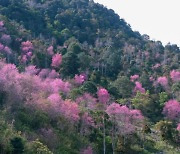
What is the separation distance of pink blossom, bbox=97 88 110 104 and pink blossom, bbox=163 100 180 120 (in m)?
Answer: 7.62

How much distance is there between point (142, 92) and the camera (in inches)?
1927

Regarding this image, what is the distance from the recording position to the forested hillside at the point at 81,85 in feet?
96.6

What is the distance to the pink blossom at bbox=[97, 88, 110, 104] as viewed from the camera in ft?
142

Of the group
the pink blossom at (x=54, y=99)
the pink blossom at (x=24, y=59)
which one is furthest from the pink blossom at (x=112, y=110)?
the pink blossom at (x=24, y=59)

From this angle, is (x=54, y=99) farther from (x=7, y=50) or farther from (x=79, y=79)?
(x=7, y=50)

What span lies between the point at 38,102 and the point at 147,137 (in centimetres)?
1391

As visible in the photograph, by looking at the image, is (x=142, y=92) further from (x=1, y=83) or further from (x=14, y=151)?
(x=14, y=151)

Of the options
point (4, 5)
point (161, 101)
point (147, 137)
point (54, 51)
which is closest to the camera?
point (147, 137)

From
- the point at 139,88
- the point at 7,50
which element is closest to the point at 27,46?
the point at 7,50

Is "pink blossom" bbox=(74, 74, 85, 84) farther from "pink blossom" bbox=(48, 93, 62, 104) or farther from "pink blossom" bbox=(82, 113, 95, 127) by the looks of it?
"pink blossom" bbox=(48, 93, 62, 104)

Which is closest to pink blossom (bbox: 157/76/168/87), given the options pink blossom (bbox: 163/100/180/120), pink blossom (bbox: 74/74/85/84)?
pink blossom (bbox: 163/100/180/120)

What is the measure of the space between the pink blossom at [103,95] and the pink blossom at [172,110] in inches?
300

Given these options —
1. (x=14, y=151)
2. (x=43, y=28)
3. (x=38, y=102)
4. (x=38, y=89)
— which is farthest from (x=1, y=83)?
(x=43, y=28)

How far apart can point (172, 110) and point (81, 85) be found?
12.2 m
